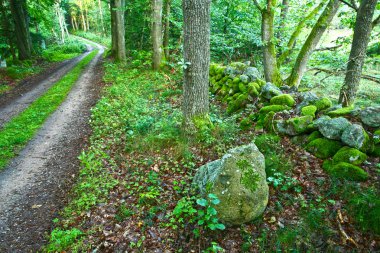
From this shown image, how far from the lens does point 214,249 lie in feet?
10.5

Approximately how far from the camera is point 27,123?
8.57 metres

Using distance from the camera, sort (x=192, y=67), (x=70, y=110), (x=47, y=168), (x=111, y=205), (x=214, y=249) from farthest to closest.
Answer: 1. (x=70, y=110)
2. (x=47, y=168)
3. (x=192, y=67)
4. (x=111, y=205)
5. (x=214, y=249)

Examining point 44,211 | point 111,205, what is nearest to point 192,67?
point 111,205

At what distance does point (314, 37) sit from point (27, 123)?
34.9 feet

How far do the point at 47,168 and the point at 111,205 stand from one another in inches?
102

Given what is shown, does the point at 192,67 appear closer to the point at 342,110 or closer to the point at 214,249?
the point at 342,110

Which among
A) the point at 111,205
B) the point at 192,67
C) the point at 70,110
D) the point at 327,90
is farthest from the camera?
the point at 327,90

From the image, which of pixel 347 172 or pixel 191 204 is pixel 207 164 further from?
pixel 347 172

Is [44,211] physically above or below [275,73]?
below

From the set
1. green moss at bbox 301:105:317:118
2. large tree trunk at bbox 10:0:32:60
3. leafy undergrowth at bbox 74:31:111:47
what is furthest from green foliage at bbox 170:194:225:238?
leafy undergrowth at bbox 74:31:111:47

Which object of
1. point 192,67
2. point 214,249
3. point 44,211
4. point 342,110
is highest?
point 192,67

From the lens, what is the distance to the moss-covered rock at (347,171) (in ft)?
12.1

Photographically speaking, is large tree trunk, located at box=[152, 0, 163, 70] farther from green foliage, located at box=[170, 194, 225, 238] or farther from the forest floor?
green foliage, located at box=[170, 194, 225, 238]

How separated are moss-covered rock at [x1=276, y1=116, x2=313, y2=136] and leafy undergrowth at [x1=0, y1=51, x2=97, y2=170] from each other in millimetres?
6897
